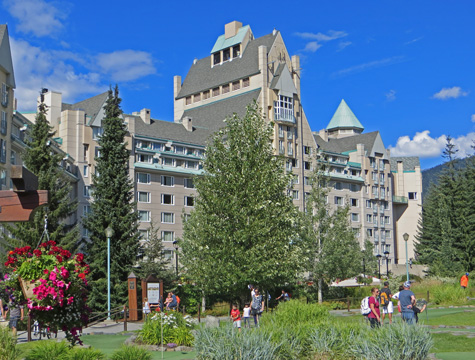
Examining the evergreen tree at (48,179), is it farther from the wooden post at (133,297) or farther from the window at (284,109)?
the window at (284,109)

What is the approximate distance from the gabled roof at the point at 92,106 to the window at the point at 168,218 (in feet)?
45.1

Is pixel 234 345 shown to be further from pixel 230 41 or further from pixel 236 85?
pixel 230 41

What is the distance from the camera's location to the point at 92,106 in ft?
237

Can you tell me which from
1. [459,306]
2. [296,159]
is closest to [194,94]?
[296,159]

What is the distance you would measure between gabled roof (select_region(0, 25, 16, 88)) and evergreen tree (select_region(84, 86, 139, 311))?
1019cm

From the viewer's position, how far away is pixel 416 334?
13.3 meters

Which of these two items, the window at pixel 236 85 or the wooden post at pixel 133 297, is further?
the window at pixel 236 85

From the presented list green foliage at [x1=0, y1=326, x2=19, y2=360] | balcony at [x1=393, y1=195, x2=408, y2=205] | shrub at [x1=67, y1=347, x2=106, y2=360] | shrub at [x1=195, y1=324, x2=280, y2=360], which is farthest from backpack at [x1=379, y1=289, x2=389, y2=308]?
balcony at [x1=393, y1=195, x2=408, y2=205]

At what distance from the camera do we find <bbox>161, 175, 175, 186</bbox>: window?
75.8m

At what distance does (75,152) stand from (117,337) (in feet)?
148

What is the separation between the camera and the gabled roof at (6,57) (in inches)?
1928

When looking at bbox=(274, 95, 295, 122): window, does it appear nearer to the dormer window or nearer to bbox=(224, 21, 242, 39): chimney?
the dormer window

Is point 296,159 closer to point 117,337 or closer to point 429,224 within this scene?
point 429,224

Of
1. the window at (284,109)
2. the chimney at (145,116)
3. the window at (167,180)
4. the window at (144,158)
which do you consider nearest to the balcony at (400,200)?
the window at (284,109)
